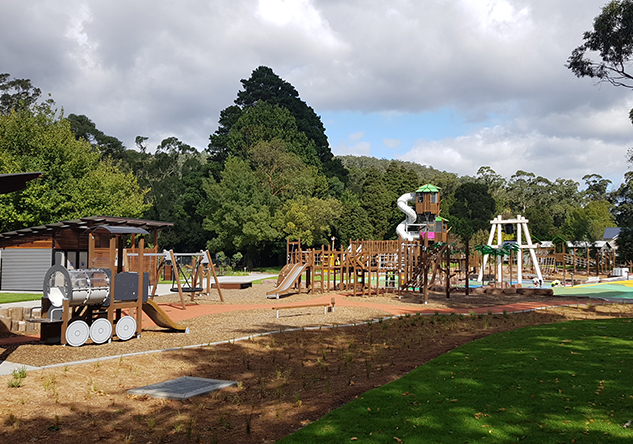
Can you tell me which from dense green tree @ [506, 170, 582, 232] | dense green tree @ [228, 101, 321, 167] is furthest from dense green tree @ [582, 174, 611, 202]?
dense green tree @ [228, 101, 321, 167]

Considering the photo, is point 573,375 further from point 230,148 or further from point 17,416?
point 230,148

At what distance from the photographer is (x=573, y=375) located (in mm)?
8516

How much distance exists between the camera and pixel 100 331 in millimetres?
12992

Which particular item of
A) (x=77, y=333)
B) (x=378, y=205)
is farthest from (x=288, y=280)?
(x=378, y=205)

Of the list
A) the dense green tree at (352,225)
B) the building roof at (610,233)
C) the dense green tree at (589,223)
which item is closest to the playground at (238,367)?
the dense green tree at (352,225)

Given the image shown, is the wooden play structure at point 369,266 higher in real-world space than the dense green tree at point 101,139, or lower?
lower

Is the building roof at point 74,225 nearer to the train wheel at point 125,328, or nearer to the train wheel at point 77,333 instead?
the train wheel at point 125,328

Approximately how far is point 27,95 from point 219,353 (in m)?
68.5

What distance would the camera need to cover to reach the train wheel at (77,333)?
1252 centimetres

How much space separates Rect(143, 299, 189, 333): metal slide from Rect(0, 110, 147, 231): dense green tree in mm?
20741

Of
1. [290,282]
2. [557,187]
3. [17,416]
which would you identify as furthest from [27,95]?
[557,187]

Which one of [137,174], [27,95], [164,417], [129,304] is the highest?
[27,95]

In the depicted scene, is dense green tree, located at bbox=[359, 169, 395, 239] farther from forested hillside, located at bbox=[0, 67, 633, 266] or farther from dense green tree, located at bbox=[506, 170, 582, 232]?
dense green tree, located at bbox=[506, 170, 582, 232]

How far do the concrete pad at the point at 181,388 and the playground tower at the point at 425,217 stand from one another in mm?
39037
